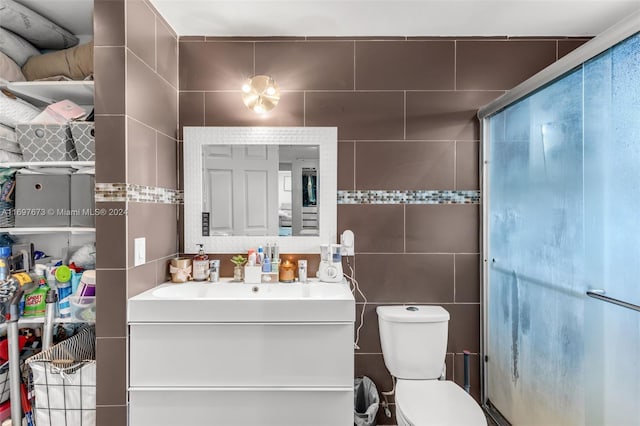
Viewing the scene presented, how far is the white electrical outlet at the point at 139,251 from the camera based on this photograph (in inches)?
66.7

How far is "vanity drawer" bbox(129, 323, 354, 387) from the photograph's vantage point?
162 centimetres

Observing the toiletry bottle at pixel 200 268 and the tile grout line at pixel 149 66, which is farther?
the toiletry bottle at pixel 200 268

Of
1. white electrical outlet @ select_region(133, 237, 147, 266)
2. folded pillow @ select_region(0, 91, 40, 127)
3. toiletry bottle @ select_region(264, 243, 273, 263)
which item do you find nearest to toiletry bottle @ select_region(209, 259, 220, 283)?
toiletry bottle @ select_region(264, 243, 273, 263)

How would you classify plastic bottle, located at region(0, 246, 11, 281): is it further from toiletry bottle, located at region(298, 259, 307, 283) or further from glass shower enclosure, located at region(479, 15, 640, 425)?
glass shower enclosure, located at region(479, 15, 640, 425)

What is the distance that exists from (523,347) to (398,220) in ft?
3.01

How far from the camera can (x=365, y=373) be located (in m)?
2.18

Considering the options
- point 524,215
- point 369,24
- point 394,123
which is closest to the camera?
point 524,215

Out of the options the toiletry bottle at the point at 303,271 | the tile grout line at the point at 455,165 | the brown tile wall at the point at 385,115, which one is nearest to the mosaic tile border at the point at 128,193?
the brown tile wall at the point at 385,115

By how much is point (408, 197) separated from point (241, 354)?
1294 millimetres

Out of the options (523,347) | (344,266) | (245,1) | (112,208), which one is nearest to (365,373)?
(344,266)

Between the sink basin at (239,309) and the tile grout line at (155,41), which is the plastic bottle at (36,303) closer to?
the sink basin at (239,309)

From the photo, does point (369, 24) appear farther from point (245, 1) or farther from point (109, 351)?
point (109, 351)

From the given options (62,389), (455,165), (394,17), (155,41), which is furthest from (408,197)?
(62,389)

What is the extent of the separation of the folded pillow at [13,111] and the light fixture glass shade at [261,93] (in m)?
1.10
